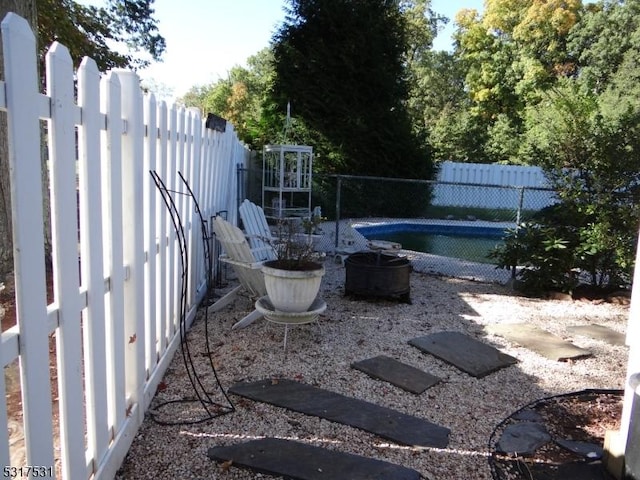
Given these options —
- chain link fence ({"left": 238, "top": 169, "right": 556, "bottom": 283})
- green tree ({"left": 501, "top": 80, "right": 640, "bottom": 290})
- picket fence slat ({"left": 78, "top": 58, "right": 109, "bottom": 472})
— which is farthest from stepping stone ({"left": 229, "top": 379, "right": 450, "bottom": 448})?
chain link fence ({"left": 238, "top": 169, "right": 556, "bottom": 283})

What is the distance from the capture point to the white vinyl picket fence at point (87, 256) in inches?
50.7

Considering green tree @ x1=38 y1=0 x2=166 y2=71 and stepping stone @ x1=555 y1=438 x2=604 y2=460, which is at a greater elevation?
green tree @ x1=38 y1=0 x2=166 y2=71

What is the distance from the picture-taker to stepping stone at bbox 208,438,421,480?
6.98 ft

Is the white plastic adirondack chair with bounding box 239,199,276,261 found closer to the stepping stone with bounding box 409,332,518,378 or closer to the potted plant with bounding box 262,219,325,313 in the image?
the potted plant with bounding box 262,219,325,313

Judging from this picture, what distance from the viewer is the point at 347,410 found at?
8.92 ft

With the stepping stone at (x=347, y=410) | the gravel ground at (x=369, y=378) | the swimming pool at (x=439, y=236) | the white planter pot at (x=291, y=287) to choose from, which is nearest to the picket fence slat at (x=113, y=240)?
the gravel ground at (x=369, y=378)

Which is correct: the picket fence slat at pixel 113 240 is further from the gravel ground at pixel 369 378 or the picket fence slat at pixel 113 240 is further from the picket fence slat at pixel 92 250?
Result: the gravel ground at pixel 369 378

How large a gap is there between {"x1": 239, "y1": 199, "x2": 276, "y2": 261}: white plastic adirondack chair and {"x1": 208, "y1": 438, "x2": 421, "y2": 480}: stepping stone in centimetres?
254

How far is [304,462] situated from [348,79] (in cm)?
1148

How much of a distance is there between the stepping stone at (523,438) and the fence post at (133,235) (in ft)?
6.11

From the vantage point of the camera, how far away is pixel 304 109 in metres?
12.5

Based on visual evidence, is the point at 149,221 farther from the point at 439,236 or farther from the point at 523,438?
the point at 439,236

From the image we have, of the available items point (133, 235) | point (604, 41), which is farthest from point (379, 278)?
point (604, 41)

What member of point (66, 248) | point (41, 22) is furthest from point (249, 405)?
point (41, 22)
